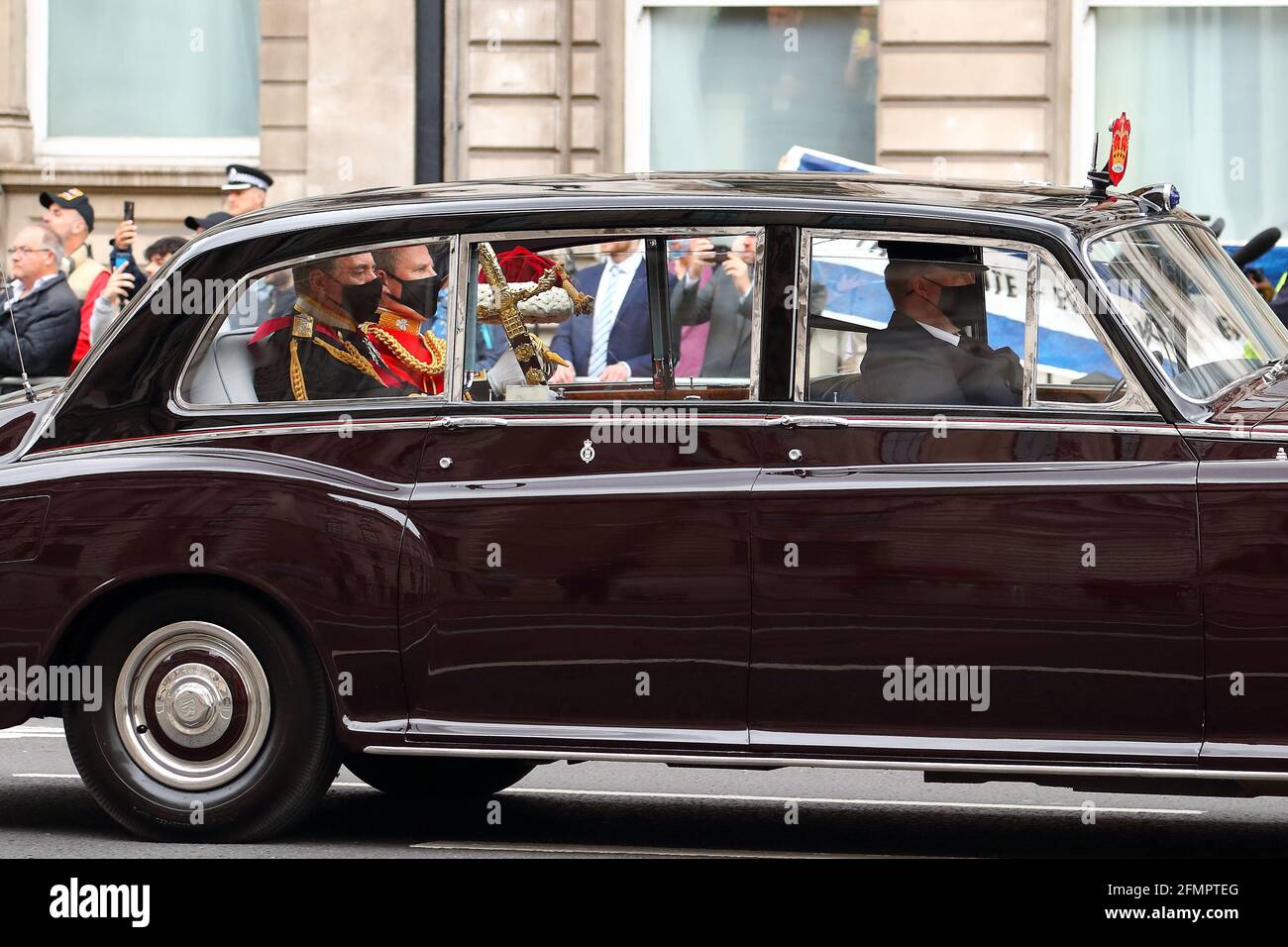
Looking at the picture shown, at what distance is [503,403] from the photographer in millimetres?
6344

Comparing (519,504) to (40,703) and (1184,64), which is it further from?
(1184,64)

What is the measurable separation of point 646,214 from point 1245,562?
6.32ft

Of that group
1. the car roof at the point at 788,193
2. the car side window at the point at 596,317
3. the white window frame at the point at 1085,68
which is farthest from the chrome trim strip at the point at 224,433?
the white window frame at the point at 1085,68

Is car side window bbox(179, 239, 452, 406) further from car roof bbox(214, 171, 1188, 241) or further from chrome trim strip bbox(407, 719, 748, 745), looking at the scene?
chrome trim strip bbox(407, 719, 748, 745)

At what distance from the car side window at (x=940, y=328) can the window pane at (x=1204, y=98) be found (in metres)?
11.5

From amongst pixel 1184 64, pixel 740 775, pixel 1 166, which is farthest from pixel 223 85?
pixel 740 775

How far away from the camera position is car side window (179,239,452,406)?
21.3ft

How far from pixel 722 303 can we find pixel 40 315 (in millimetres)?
6560

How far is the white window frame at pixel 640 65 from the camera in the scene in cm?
1792

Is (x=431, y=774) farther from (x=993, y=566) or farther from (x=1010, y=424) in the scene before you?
(x=1010, y=424)

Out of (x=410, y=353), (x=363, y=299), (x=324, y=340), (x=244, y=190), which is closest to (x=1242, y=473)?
(x=410, y=353)

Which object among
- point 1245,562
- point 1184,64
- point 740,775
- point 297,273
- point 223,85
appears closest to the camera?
point 1245,562

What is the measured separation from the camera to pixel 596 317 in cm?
647

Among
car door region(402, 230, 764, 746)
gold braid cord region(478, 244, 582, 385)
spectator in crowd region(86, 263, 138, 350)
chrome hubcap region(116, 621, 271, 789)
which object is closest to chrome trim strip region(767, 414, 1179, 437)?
car door region(402, 230, 764, 746)
